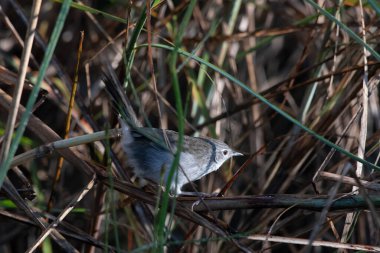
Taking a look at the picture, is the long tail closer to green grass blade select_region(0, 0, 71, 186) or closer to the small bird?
the small bird

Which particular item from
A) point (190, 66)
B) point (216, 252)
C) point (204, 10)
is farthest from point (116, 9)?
point (216, 252)

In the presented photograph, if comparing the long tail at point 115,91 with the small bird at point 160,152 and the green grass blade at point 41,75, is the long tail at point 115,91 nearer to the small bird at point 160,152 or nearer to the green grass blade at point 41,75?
the small bird at point 160,152

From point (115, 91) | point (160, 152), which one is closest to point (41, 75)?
point (115, 91)

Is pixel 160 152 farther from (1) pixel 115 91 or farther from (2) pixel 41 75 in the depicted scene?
(2) pixel 41 75

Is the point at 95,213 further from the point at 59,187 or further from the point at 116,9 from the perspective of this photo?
the point at 116,9

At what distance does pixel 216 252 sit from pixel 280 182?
21.7 inches

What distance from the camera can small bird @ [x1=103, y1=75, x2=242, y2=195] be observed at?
2.57m

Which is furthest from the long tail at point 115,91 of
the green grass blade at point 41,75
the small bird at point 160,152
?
the green grass blade at point 41,75

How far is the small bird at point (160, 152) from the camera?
2569 millimetres

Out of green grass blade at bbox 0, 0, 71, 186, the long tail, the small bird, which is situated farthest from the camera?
the small bird

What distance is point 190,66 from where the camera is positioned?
3.73 m

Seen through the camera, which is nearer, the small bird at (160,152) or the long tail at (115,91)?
the long tail at (115,91)

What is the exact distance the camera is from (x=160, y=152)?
288 centimetres

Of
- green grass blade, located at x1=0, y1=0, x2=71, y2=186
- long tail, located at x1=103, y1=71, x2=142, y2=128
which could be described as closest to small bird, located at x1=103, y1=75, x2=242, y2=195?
long tail, located at x1=103, y1=71, x2=142, y2=128
